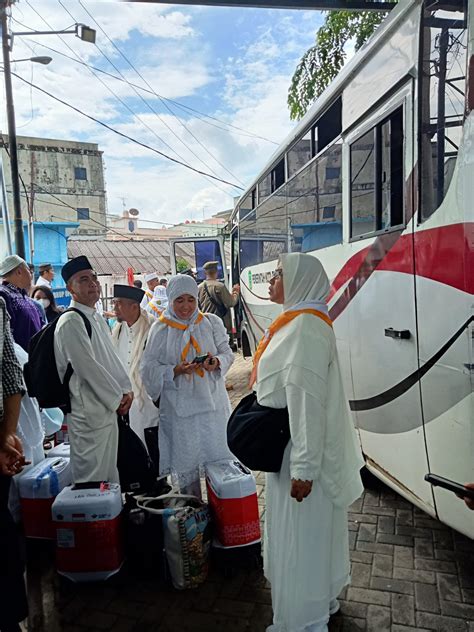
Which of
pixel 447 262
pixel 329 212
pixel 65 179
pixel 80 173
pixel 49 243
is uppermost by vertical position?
pixel 80 173

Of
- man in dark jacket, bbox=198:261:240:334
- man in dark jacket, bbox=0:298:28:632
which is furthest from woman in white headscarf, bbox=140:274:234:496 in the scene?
man in dark jacket, bbox=198:261:240:334

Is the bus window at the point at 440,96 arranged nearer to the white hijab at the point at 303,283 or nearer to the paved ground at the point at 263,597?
the white hijab at the point at 303,283

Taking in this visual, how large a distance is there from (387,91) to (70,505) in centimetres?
321

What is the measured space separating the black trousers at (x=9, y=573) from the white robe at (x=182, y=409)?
1280 mm

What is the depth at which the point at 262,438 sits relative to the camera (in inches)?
84.5

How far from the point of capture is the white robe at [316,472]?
2.07 metres

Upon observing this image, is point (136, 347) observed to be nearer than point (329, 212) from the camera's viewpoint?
Yes

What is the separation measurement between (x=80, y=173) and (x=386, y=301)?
1267 inches

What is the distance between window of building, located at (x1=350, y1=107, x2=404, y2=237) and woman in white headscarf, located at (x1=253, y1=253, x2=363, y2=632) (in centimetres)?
99

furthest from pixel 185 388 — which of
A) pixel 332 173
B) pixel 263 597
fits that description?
pixel 332 173

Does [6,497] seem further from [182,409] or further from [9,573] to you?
[182,409]

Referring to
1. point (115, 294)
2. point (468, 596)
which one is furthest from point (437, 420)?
point (115, 294)

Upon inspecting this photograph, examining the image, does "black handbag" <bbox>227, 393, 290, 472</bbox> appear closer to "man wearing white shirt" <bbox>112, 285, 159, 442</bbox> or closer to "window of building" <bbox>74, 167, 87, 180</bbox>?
"man wearing white shirt" <bbox>112, 285, 159, 442</bbox>

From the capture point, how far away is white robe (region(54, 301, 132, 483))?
2926 mm
